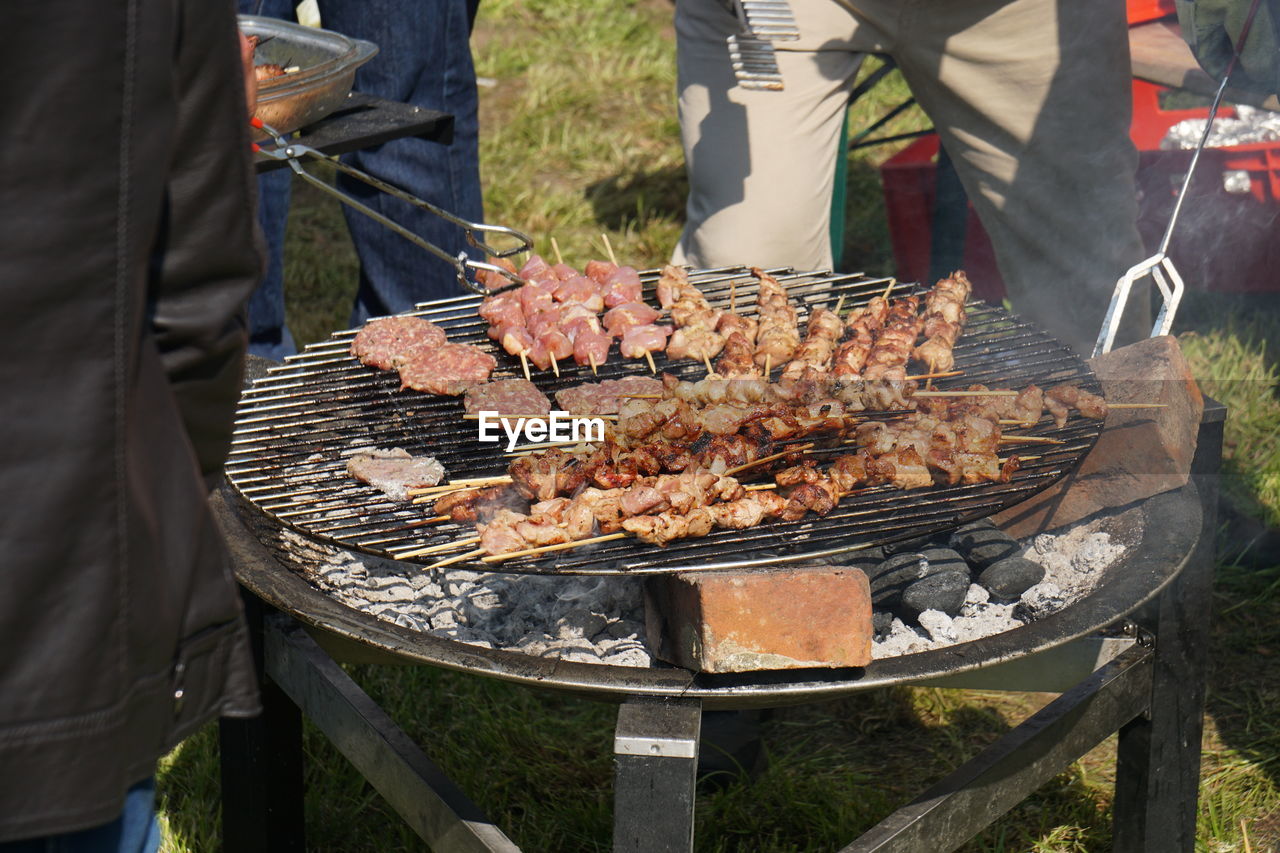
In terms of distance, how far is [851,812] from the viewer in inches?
127

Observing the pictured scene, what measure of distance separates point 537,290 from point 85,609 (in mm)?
2074

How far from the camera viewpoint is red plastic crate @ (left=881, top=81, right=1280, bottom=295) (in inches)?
202

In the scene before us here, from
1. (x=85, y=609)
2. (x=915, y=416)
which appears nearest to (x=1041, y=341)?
(x=915, y=416)

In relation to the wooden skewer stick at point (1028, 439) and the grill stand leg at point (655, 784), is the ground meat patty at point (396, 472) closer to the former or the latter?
the grill stand leg at point (655, 784)

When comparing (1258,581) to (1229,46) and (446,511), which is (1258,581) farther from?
(446,511)

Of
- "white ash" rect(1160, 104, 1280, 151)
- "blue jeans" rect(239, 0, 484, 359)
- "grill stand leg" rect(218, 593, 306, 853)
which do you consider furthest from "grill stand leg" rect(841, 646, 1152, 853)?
"white ash" rect(1160, 104, 1280, 151)

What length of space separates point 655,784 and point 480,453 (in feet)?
3.13

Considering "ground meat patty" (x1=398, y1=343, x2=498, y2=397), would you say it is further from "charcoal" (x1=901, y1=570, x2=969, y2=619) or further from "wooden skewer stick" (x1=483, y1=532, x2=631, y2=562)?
"charcoal" (x1=901, y1=570, x2=969, y2=619)

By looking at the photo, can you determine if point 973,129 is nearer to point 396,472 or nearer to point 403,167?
point 403,167

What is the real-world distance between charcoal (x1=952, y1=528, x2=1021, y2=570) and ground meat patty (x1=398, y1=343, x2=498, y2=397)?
1158 mm

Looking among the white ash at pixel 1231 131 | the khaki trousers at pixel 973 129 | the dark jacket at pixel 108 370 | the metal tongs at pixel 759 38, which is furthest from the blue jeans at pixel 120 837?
the white ash at pixel 1231 131

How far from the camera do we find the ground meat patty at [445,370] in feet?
9.52

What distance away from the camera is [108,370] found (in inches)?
50.1

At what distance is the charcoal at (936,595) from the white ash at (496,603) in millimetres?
546
